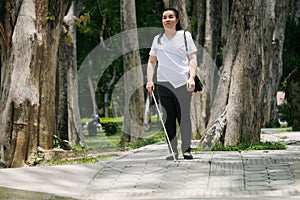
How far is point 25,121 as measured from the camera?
12297mm

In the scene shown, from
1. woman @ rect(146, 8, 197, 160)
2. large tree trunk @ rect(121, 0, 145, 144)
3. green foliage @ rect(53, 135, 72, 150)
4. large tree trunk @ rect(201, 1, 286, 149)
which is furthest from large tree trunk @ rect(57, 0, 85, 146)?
woman @ rect(146, 8, 197, 160)

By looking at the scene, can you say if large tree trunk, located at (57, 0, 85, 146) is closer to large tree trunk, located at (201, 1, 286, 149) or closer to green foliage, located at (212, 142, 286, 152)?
large tree trunk, located at (201, 1, 286, 149)

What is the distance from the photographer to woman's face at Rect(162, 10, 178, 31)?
33.5 ft

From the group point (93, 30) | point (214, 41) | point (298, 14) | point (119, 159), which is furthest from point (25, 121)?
point (93, 30)

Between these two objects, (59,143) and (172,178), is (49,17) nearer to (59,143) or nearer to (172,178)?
(59,143)

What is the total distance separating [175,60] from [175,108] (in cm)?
69

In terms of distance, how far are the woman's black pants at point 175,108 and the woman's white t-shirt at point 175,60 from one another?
10cm

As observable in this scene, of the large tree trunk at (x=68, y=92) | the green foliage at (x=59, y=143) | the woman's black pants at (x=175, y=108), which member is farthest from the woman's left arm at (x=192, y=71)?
the large tree trunk at (x=68, y=92)

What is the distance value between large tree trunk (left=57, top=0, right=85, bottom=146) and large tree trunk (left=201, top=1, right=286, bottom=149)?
10184 mm

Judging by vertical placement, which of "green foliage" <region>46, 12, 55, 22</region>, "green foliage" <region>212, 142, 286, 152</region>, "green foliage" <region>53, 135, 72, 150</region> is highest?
"green foliage" <region>46, 12, 55, 22</region>

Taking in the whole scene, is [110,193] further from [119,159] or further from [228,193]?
[119,159]

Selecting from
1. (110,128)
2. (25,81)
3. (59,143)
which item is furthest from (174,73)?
(110,128)

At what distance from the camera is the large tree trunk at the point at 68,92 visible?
23922 millimetres

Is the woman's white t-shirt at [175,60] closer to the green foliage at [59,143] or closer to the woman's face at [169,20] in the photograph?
the woman's face at [169,20]
